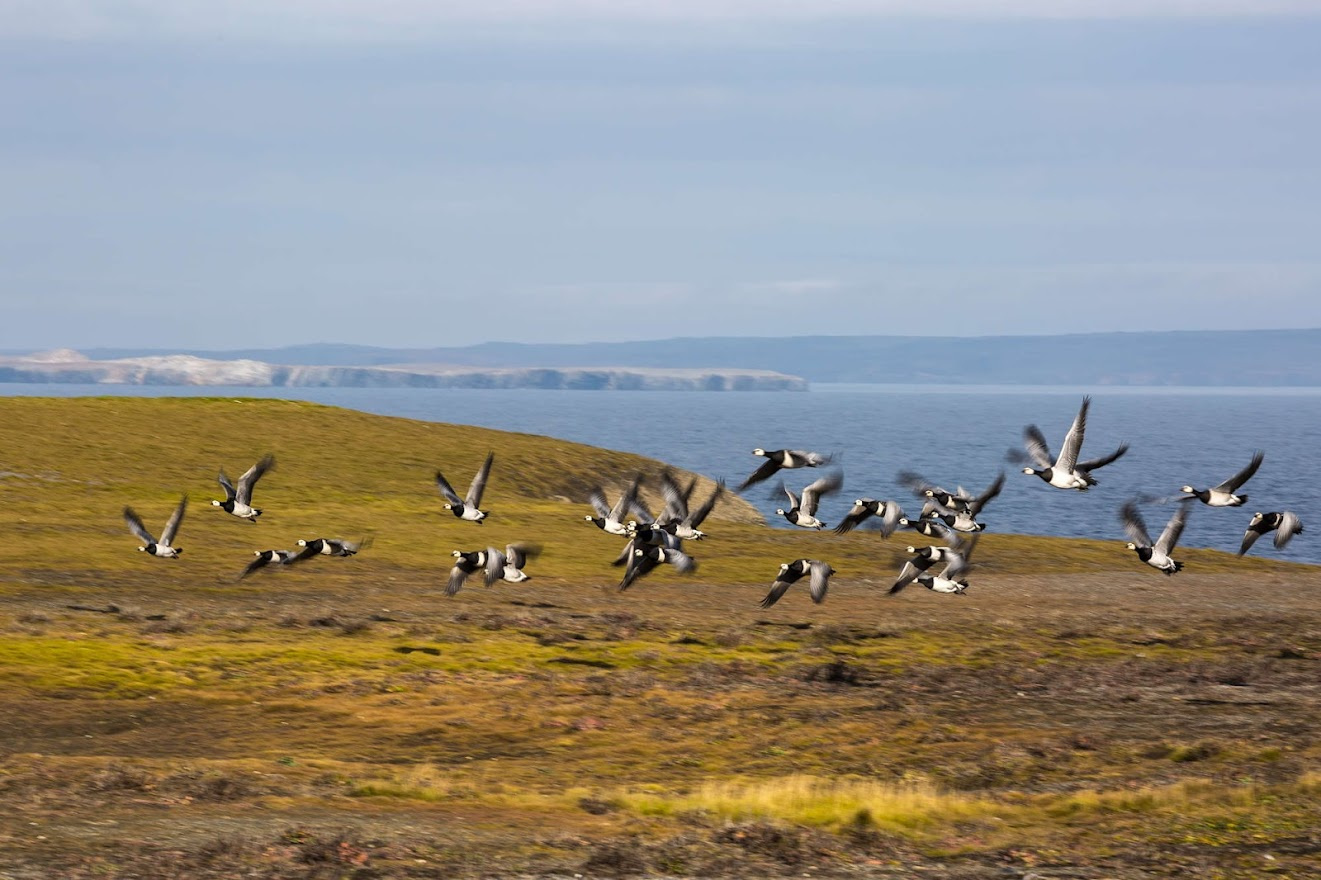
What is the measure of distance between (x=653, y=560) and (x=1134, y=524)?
38.4 feet

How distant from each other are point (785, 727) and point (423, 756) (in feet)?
28.5

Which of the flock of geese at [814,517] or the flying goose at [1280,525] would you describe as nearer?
the flying goose at [1280,525]

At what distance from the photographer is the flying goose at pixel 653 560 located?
3609cm

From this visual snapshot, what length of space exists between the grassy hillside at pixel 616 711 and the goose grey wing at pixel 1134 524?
4.30 metres

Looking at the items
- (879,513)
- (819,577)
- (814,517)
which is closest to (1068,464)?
(879,513)

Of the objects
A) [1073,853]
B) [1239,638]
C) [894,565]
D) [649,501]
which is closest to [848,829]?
[1073,853]

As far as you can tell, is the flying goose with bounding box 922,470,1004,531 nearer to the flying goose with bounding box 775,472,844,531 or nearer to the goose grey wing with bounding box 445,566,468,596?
the flying goose with bounding box 775,472,844,531

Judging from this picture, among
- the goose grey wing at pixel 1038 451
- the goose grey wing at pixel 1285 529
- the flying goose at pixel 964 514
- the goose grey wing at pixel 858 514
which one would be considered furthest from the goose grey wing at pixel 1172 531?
the goose grey wing at pixel 858 514

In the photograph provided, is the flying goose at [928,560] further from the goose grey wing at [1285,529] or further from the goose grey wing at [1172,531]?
the goose grey wing at [1285,529]

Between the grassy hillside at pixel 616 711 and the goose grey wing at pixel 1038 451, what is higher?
the goose grey wing at pixel 1038 451

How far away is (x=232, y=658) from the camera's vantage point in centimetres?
4262

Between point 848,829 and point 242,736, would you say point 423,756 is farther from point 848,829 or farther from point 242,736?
point 848,829

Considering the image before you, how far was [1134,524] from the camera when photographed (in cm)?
3941

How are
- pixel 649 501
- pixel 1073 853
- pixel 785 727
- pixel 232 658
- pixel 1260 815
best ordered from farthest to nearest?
pixel 649 501 → pixel 232 658 → pixel 785 727 → pixel 1260 815 → pixel 1073 853
